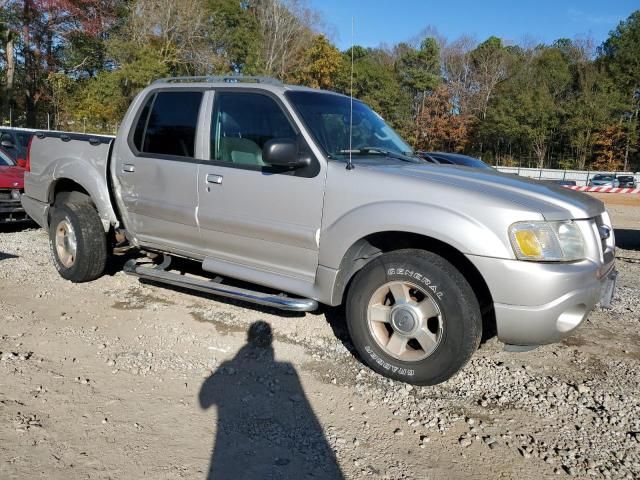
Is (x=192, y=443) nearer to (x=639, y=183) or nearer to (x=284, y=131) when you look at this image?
(x=284, y=131)

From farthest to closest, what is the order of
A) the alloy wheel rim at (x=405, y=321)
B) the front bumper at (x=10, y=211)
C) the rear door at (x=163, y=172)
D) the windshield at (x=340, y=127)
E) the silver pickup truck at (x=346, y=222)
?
the front bumper at (x=10, y=211) → the rear door at (x=163, y=172) → the windshield at (x=340, y=127) → the alloy wheel rim at (x=405, y=321) → the silver pickup truck at (x=346, y=222)

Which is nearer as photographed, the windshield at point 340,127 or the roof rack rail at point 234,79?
the windshield at point 340,127

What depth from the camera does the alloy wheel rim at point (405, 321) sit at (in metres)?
3.58

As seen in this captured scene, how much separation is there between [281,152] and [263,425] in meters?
1.76

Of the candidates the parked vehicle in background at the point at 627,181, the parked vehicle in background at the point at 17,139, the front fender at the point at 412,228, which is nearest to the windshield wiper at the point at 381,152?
the front fender at the point at 412,228

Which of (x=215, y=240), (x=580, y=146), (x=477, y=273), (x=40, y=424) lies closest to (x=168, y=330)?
(x=215, y=240)

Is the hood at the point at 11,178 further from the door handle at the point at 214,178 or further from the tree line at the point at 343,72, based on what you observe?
the tree line at the point at 343,72

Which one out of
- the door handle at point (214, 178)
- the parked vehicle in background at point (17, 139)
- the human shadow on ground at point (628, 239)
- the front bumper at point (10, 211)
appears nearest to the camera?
the door handle at point (214, 178)

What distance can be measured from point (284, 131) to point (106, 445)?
2461 millimetres

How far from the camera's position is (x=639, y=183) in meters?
31.9

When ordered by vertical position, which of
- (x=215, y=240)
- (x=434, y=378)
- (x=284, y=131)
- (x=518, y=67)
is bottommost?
(x=434, y=378)

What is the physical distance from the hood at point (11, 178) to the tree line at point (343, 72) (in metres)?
24.5

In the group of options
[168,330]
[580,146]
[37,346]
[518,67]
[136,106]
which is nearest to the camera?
[37,346]

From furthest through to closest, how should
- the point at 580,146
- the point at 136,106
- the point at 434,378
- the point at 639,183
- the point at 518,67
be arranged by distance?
1. the point at 518,67
2. the point at 580,146
3. the point at 639,183
4. the point at 136,106
5. the point at 434,378
